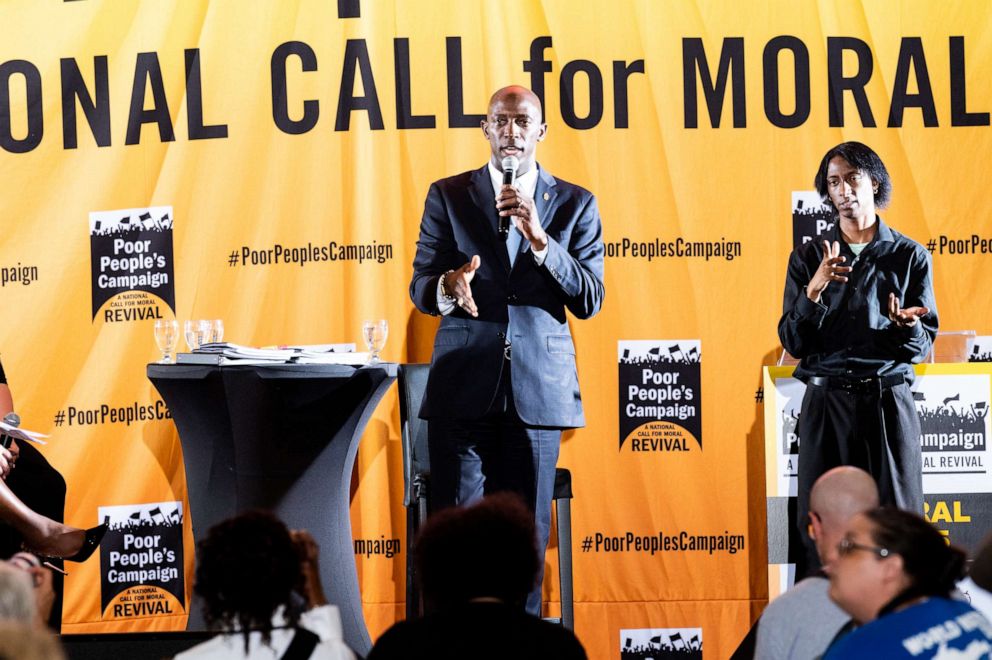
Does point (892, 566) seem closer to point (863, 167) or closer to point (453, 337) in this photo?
point (453, 337)

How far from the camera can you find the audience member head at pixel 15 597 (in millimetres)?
2154

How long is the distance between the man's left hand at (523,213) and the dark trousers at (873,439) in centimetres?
117

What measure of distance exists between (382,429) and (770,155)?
2.00 m

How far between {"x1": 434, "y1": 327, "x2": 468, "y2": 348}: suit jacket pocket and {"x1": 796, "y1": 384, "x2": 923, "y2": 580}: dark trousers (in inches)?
49.2

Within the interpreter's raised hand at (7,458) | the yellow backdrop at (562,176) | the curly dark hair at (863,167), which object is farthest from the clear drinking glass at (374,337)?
the curly dark hair at (863,167)

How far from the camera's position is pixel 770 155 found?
550cm

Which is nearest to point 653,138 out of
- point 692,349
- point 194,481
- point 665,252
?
point 665,252

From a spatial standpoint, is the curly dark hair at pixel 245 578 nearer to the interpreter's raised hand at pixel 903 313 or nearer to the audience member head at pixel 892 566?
the audience member head at pixel 892 566

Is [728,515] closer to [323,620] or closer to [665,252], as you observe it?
[665,252]

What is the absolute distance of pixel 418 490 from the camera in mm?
4695

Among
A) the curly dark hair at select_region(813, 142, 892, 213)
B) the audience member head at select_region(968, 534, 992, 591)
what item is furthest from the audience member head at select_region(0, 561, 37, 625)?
the curly dark hair at select_region(813, 142, 892, 213)

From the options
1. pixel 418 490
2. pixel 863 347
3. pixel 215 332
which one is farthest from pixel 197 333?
pixel 863 347

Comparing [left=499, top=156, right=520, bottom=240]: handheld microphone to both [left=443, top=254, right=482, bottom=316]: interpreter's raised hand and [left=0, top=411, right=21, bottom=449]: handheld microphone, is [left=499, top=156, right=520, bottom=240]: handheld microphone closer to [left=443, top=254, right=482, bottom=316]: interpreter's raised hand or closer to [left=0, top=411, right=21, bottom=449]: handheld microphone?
[left=443, top=254, right=482, bottom=316]: interpreter's raised hand

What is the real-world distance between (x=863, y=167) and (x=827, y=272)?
1.55 ft
